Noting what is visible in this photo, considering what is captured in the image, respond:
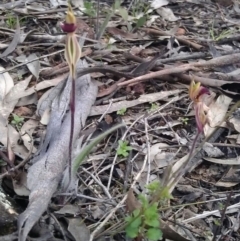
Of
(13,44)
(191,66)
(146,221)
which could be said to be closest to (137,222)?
(146,221)

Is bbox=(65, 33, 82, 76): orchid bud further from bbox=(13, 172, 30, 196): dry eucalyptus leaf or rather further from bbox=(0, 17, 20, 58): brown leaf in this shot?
bbox=(0, 17, 20, 58): brown leaf

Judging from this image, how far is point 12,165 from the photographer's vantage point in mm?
1771

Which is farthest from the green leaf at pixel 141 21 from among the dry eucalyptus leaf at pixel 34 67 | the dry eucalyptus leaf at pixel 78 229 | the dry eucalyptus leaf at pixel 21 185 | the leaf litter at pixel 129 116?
the dry eucalyptus leaf at pixel 78 229

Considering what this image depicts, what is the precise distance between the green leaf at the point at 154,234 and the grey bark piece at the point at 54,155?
1.07 feet

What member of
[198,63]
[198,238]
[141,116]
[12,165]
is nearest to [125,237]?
[198,238]

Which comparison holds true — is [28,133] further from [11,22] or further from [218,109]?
[11,22]

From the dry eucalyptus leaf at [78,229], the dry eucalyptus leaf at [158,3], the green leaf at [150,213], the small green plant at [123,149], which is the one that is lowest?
the dry eucalyptus leaf at [158,3]

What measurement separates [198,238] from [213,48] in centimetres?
107

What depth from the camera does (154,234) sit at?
1454 mm

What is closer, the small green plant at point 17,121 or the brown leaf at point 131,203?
the brown leaf at point 131,203

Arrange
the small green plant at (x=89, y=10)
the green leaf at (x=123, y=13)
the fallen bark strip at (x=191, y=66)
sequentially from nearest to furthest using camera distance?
the fallen bark strip at (x=191, y=66), the green leaf at (x=123, y=13), the small green plant at (x=89, y=10)

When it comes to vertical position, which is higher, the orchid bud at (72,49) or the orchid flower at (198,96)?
the orchid bud at (72,49)

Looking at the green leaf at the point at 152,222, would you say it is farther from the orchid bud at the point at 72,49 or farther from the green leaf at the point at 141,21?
the green leaf at the point at 141,21

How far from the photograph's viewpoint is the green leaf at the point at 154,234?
1.45 metres
